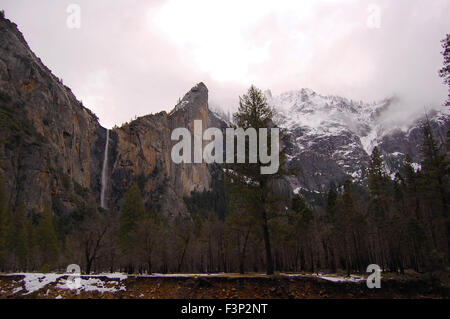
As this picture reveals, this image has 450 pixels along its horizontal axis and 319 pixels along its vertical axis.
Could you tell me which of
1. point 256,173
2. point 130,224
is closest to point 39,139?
point 130,224

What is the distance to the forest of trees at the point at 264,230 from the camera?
2025 cm

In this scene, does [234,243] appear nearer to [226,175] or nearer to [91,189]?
[226,175]

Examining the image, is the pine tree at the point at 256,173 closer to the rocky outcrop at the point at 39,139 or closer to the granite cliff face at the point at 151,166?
the rocky outcrop at the point at 39,139

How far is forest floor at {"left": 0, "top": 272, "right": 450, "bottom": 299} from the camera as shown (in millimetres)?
14141

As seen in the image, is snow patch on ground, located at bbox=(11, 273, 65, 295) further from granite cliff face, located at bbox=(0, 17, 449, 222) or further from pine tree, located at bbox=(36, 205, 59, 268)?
granite cliff face, located at bbox=(0, 17, 449, 222)

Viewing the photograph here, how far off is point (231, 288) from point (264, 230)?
17.7ft

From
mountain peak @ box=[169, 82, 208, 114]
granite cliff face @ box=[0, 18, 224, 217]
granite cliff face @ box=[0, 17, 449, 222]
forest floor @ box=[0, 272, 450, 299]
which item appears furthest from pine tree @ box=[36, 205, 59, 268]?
mountain peak @ box=[169, 82, 208, 114]

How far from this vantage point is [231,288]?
49.8ft

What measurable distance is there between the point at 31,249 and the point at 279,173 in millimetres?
50758

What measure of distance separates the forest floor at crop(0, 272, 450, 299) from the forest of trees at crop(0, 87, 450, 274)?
10.6ft

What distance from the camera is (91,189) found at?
138 metres

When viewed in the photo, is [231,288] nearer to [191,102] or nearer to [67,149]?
[67,149]

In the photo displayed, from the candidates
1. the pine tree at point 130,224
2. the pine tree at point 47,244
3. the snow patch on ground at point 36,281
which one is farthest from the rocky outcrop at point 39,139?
the snow patch on ground at point 36,281
